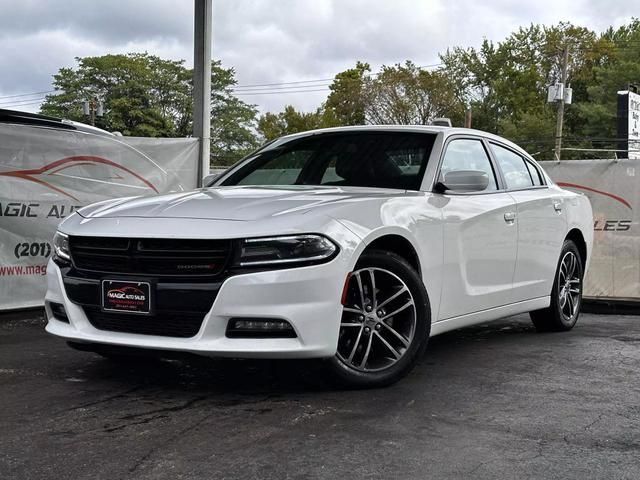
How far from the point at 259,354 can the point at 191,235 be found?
66 cm

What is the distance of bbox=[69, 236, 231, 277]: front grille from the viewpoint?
4094 mm

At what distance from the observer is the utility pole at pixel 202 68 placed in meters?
10.0

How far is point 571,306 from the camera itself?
7059mm

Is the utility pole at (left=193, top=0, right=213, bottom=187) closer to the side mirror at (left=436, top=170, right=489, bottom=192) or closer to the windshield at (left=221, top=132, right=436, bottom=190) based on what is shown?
the windshield at (left=221, top=132, right=436, bottom=190)

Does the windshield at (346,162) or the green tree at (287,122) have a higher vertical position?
the green tree at (287,122)

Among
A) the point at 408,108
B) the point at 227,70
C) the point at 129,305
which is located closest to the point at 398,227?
the point at 129,305

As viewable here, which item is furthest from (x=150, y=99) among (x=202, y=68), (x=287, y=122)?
(x=202, y=68)

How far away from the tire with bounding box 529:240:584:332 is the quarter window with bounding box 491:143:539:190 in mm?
702


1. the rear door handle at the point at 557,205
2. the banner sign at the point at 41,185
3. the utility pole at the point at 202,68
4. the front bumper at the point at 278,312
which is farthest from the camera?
the utility pole at the point at 202,68

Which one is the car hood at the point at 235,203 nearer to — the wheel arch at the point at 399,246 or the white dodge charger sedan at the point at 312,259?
the white dodge charger sedan at the point at 312,259

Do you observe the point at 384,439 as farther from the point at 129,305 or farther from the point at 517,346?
the point at 517,346

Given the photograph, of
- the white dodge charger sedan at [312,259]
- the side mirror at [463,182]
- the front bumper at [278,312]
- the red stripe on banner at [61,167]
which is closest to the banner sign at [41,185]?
the red stripe on banner at [61,167]

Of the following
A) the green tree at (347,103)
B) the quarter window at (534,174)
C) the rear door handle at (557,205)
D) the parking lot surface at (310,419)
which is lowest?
the parking lot surface at (310,419)

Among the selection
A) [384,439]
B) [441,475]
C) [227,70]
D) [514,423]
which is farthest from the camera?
[227,70]
